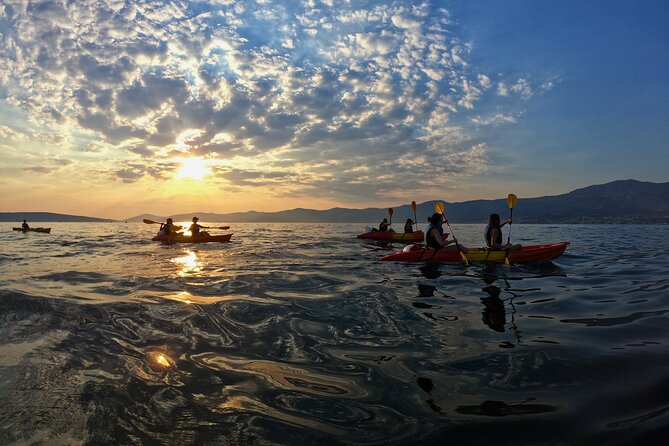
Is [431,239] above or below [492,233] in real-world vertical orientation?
below

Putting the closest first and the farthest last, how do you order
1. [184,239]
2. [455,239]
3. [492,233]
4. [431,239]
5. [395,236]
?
[492,233] < [455,239] < [431,239] < [184,239] < [395,236]

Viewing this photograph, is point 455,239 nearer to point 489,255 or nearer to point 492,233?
point 489,255

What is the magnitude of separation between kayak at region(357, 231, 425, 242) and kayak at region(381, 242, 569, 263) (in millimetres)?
12904

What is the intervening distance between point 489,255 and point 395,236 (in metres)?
15.2

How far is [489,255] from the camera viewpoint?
1462cm

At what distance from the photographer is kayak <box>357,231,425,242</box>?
28.8 m

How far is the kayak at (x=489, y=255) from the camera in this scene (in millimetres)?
14672

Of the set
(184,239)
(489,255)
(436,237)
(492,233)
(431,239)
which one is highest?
(492,233)

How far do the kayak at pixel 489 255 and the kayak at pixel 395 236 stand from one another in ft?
42.3

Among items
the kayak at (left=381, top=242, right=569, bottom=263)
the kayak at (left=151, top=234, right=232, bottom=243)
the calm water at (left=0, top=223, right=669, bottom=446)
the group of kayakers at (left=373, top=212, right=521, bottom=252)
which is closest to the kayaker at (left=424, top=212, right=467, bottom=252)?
the group of kayakers at (left=373, top=212, right=521, bottom=252)

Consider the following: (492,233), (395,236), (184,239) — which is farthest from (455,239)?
(184,239)

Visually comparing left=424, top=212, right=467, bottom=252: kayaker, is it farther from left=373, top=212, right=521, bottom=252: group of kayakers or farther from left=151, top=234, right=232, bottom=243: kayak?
left=151, top=234, right=232, bottom=243: kayak

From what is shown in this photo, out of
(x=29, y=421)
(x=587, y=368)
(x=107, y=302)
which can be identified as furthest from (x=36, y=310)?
(x=587, y=368)

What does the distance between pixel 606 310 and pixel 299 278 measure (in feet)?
28.7
